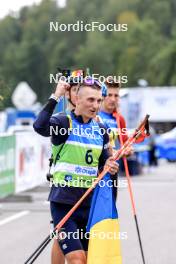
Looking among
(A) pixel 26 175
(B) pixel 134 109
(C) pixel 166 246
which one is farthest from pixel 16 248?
(B) pixel 134 109

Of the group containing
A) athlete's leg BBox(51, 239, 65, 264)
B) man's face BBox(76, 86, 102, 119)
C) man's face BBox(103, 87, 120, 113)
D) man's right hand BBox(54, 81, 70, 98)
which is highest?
man's face BBox(103, 87, 120, 113)

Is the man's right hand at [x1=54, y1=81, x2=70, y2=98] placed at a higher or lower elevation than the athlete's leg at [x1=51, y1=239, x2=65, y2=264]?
higher

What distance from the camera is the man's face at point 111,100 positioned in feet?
33.3

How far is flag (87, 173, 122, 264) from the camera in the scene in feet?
24.2

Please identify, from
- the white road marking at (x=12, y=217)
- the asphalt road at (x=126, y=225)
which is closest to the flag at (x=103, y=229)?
the asphalt road at (x=126, y=225)

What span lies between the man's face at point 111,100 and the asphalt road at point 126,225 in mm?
1827

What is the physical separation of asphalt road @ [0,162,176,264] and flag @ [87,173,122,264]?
3620 mm

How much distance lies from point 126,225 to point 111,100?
5145 millimetres

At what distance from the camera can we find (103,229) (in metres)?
7.53

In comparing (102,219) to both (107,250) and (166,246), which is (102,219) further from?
(166,246)

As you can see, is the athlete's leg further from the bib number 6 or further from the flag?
the bib number 6

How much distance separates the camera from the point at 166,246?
1267cm

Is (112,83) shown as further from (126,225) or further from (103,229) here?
(126,225)

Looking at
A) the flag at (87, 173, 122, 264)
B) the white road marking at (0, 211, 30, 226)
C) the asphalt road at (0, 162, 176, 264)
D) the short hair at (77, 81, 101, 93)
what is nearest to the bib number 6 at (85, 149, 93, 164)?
the flag at (87, 173, 122, 264)
